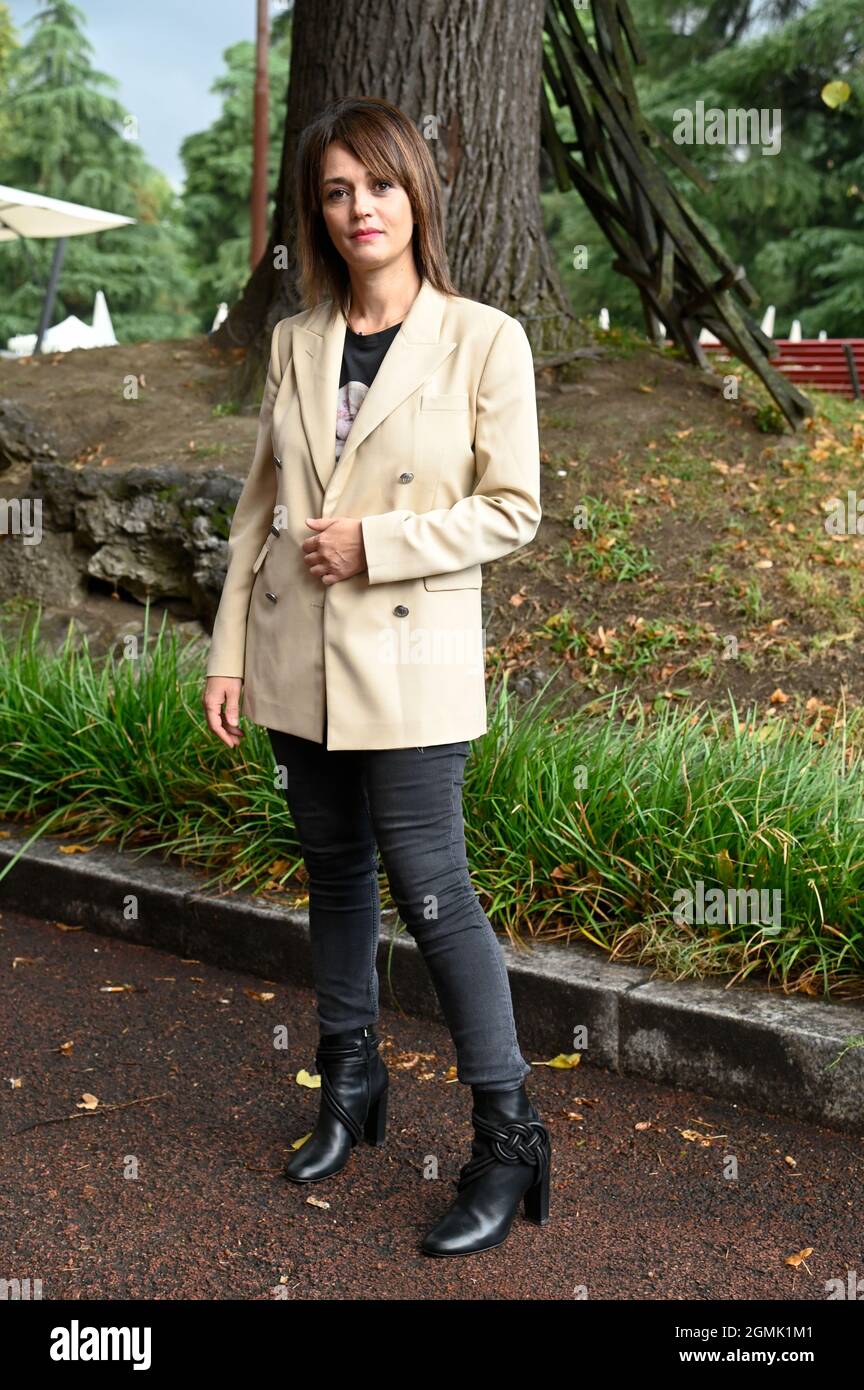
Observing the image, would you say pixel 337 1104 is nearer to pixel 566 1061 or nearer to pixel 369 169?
pixel 566 1061

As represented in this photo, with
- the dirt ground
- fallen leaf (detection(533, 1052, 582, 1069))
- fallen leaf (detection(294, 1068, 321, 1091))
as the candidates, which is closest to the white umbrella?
the dirt ground

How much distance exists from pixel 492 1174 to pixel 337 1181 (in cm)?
45

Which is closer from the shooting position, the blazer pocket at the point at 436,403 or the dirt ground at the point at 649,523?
the blazer pocket at the point at 436,403

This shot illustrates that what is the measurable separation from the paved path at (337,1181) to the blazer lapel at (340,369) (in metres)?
1.47

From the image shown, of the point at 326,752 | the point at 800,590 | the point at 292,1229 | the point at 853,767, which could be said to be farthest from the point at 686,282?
the point at 292,1229

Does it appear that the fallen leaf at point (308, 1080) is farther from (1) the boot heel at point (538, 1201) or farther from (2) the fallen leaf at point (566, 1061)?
(1) the boot heel at point (538, 1201)

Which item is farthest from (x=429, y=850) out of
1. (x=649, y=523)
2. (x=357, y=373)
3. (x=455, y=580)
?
(x=649, y=523)

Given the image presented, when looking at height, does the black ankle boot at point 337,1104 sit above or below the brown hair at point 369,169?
below

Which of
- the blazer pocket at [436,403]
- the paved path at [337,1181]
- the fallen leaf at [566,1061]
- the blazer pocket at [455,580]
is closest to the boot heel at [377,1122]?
the paved path at [337,1181]

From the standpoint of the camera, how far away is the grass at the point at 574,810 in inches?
145

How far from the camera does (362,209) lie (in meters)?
2.71

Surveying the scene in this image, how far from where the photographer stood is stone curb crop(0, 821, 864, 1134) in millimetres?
3344

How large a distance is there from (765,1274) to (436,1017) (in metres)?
1.37
